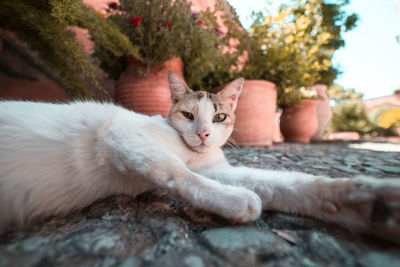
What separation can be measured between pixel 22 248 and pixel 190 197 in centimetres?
46

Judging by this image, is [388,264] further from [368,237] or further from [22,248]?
[22,248]

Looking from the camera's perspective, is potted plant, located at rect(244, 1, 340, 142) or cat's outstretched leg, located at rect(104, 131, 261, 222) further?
potted plant, located at rect(244, 1, 340, 142)

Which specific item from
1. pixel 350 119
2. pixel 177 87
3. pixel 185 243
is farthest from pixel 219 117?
pixel 350 119

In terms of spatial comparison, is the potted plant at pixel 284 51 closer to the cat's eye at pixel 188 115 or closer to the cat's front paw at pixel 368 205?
the cat's eye at pixel 188 115

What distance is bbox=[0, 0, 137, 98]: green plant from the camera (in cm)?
141

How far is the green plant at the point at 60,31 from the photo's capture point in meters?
1.41

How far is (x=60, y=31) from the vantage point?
155 cm

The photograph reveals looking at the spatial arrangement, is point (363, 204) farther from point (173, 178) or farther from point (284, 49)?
point (284, 49)

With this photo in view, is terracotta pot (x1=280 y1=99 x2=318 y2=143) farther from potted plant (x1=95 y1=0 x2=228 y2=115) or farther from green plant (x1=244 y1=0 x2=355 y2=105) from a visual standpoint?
potted plant (x1=95 y1=0 x2=228 y2=115)

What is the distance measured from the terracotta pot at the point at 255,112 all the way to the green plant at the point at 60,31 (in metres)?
1.80

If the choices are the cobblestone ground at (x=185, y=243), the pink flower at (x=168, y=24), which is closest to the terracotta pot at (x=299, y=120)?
the pink flower at (x=168, y=24)

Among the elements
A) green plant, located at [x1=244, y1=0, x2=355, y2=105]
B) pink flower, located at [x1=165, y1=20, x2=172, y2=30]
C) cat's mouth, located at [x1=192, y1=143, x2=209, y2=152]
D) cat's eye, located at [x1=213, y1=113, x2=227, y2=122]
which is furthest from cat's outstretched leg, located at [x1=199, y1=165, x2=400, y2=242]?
green plant, located at [x1=244, y1=0, x2=355, y2=105]

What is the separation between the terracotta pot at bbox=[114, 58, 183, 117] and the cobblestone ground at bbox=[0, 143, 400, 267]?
1.85m

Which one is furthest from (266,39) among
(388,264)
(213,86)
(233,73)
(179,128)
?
(388,264)
